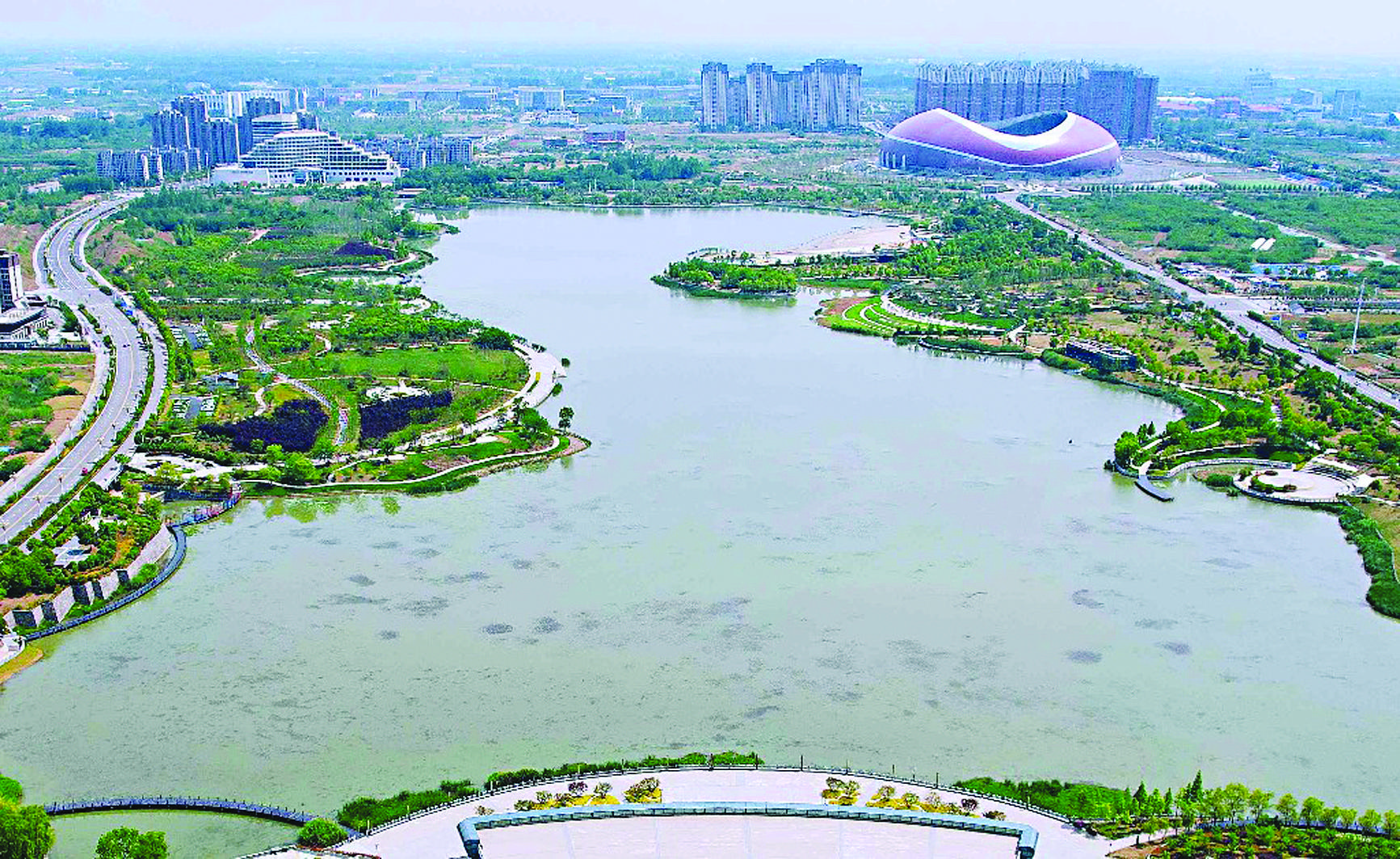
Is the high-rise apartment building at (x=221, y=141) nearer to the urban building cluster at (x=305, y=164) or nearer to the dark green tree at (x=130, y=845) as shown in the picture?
the urban building cluster at (x=305, y=164)

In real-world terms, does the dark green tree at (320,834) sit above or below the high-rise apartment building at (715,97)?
below

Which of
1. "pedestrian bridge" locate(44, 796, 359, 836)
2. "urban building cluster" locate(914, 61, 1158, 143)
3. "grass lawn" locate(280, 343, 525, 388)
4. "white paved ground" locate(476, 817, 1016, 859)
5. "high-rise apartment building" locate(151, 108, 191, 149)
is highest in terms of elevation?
"urban building cluster" locate(914, 61, 1158, 143)

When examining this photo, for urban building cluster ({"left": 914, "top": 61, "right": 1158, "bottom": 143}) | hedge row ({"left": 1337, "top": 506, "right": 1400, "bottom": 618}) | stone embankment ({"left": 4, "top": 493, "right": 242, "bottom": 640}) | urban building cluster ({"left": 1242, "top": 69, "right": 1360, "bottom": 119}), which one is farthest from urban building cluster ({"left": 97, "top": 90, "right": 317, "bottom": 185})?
urban building cluster ({"left": 1242, "top": 69, "right": 1360, "bottom": 119})

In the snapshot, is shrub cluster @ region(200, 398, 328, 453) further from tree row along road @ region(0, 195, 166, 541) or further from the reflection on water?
the reflection on water

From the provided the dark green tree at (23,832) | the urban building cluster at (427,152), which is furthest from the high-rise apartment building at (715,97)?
the dark green tree at (23,832)

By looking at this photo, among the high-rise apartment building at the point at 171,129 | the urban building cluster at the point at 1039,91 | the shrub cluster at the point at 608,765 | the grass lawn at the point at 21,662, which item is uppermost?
the urban building cluster at the point at 1039,91

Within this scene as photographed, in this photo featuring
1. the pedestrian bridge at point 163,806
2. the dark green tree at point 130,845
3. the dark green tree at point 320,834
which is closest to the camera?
the dark green tree at point 130,845

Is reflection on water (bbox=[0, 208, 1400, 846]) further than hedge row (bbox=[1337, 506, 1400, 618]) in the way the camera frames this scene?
No
